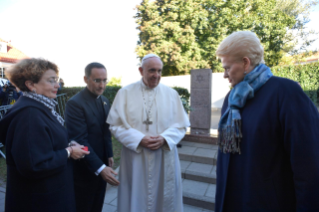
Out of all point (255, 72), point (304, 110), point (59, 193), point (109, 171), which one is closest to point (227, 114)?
point (255, 72)

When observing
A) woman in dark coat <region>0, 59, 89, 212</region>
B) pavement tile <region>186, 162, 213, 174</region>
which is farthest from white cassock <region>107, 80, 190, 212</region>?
pavement tile <region>186, 162, 213, 174</region>

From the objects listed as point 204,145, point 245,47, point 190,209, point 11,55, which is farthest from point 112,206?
point 11,55

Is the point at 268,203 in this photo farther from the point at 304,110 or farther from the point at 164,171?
the point at 164,171

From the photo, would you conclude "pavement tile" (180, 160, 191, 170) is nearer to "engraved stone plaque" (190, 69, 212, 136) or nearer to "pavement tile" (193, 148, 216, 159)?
"pavement tile" (193, 148, 216, 159)

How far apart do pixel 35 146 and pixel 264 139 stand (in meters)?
1.55

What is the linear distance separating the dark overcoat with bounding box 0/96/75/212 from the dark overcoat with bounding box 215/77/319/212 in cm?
130

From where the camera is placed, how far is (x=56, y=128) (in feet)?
5.27

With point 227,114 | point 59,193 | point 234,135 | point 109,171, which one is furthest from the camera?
point 109,171

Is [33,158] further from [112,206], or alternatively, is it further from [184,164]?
[184,164]

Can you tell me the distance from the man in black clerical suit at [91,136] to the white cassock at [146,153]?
0.20 meters

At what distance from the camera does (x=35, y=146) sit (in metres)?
1.40

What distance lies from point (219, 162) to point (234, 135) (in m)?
0.35

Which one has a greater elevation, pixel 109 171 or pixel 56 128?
pixel 56 128

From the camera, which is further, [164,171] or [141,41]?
[141,41]
